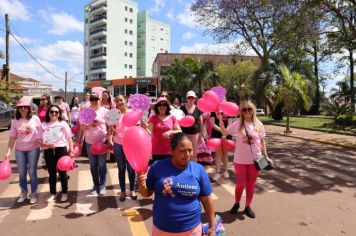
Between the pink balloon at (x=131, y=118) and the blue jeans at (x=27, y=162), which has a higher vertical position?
the pink balloon at (x=131, y=118)

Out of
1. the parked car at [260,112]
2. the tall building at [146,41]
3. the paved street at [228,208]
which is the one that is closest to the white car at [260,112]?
the parked car at [260,112]

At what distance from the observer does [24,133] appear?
5809mm

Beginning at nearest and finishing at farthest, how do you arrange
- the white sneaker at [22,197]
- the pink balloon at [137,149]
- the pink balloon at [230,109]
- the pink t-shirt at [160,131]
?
the pink balloon at [137,149], the pink t-shirt at [160,131], the white sneaker at [22,197], the pink balloon at [230,109]

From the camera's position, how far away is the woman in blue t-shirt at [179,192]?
283 centimetres

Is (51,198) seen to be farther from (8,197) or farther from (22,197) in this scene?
(8,197)

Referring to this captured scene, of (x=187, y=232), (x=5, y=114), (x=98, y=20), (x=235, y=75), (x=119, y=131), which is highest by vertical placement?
(x=98, y=20)

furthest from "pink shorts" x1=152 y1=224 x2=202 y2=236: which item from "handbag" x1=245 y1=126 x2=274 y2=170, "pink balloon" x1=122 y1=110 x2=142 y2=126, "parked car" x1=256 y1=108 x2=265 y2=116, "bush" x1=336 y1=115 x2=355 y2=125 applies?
"parked car" x1=256 y1=108 x2=265 y2=116

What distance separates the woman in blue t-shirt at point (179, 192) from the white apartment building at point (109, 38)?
288ft

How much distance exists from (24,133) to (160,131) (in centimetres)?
225

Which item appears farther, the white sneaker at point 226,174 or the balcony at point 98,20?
the balcony at point 98,20

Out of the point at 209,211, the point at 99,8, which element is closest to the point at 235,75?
the point at 209,211

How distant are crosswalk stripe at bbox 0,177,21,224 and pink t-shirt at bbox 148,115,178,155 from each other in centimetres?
254

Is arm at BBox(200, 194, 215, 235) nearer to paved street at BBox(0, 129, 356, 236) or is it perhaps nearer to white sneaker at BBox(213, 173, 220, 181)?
paved street at BBox(0, 129, 356, 236)

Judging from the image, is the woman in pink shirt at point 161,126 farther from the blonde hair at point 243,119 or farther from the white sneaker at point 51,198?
the white sneaker at point 51,198
